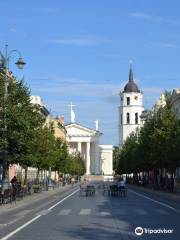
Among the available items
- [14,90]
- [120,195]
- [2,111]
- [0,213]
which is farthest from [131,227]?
[120,195]

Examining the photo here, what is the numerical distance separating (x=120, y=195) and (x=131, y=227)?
3667 cm

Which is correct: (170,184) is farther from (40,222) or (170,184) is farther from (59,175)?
(59,175)

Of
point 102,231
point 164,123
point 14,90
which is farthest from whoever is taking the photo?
point 164,123

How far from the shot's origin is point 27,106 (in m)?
44.5

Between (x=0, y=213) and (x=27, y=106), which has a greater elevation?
(x=27, y=106)

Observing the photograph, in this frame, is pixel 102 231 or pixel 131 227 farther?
pixel 131 227

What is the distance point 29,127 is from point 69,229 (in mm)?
20722

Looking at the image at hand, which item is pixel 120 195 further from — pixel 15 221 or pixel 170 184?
pixel 15 221

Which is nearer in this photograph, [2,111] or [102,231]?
[102,231]

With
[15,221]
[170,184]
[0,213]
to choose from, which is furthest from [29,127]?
[170,184]

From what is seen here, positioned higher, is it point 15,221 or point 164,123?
point 164,123

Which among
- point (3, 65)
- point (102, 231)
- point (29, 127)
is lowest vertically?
Answer: point (102, 231)

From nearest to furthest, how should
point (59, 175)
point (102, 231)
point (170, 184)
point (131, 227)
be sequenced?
point (102, 231)
point (131, 227)
point (170, 184)
point (59, 175)

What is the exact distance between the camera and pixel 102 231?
21.8 metres
